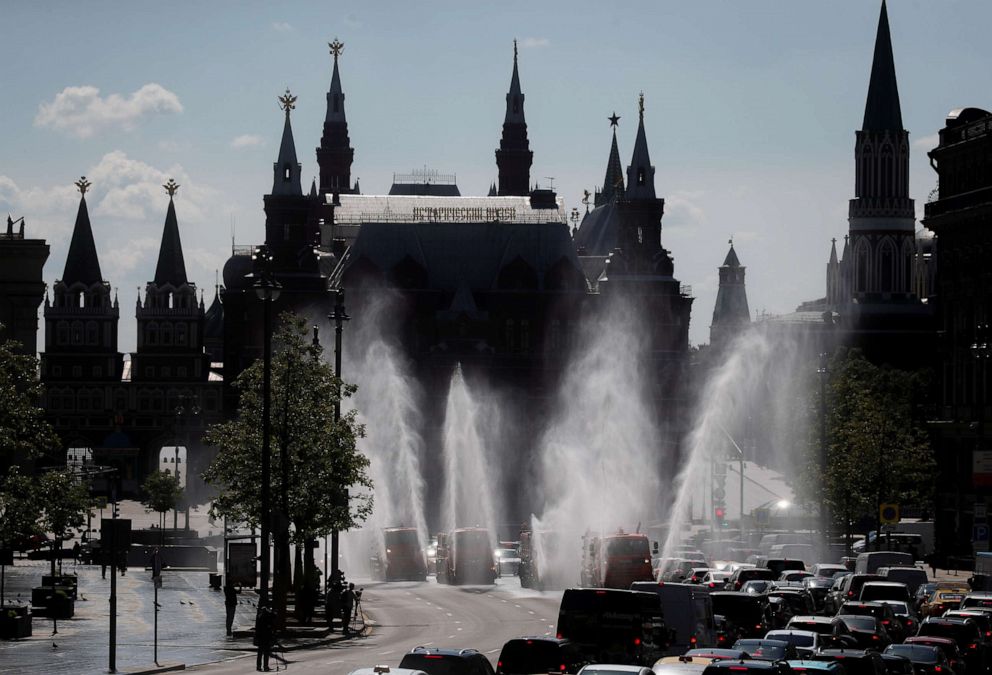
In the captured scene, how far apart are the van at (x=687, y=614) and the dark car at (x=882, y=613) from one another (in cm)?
595

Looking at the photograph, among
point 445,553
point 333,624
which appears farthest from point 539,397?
point 333,624

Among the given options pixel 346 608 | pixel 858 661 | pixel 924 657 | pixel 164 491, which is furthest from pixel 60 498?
pixel 164 491

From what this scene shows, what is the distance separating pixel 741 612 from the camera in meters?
51.4

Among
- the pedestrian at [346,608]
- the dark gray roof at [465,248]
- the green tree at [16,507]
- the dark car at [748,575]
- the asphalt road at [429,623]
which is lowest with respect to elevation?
the asphalt road at [429,623]

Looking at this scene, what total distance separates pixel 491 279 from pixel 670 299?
16.4 m

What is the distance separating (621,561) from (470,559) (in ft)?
53.0

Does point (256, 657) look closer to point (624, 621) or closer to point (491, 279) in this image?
point (624, 621)

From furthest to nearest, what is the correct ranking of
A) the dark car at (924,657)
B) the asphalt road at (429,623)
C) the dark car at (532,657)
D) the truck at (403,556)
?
the truck at (403,556), the asphalt road at (429,623), the dark car at (924,657), the dark car at (532,657)

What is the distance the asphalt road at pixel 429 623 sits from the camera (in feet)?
159

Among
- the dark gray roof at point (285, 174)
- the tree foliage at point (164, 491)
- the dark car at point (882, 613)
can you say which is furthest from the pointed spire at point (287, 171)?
the dark car at point (882, 613)

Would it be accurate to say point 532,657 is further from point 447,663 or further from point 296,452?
point 296,452

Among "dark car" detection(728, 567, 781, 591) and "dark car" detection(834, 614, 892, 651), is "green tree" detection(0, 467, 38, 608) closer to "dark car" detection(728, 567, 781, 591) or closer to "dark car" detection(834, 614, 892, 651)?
"dark car" detection(728, 567, 781, 591)

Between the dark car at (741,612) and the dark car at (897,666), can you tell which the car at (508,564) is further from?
the dark car at (897,666)

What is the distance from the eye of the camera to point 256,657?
161 ft
